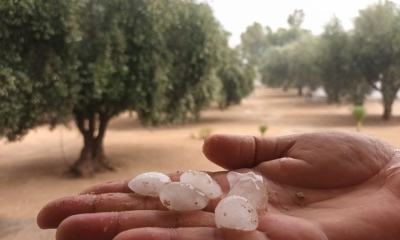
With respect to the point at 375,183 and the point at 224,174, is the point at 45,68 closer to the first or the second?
the point at 224,174

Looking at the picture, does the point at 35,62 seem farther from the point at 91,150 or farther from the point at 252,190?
the point at 252,190

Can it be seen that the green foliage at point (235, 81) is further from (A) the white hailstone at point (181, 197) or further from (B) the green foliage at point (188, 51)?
(A) the white hailstone at point (181, 197)

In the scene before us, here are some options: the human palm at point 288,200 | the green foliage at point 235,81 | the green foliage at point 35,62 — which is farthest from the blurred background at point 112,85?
the green foliage at point 235,81

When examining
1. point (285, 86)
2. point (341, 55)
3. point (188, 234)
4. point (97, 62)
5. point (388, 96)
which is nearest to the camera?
point (188, 234)

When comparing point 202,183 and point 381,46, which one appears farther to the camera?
point 381,46

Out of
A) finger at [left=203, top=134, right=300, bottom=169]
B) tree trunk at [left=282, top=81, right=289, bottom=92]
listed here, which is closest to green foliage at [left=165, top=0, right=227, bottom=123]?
finger at [left=203, top=134, right=300, bottom=169]

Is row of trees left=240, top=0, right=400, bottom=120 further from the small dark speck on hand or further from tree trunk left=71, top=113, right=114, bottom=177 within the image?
the small dark speck on hand

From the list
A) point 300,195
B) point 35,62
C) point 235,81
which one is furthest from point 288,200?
point 235,81
